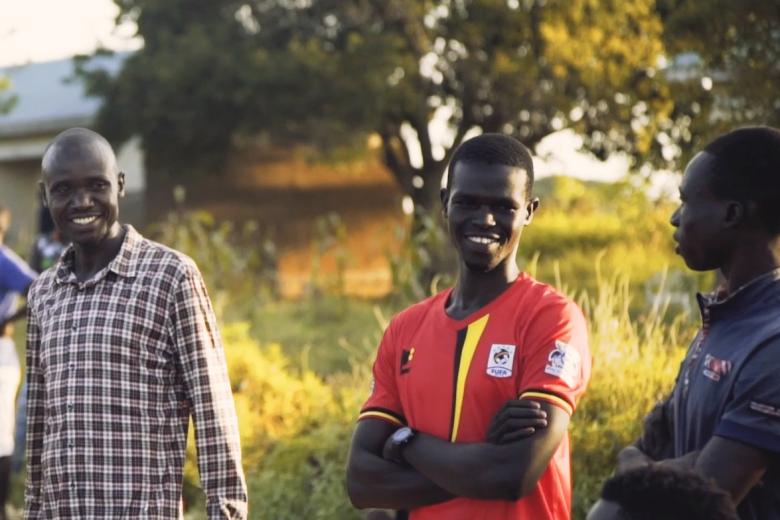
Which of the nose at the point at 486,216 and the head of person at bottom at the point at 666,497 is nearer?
the head of person at bottom at the point at 666,497

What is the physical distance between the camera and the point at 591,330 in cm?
821

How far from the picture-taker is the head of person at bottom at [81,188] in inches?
183

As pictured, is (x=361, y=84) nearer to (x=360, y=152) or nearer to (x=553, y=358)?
(x=360, y=152)

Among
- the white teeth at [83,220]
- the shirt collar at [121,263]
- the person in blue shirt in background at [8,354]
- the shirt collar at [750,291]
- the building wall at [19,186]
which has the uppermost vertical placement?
the building wall at [19,186]

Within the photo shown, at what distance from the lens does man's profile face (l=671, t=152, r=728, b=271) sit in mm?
3400

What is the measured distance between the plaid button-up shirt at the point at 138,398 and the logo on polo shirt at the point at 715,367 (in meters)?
1.78

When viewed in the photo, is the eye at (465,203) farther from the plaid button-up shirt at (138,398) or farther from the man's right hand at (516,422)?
the plaid button-up shirt at (138,398)

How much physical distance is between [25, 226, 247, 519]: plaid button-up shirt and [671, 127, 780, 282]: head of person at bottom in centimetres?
177

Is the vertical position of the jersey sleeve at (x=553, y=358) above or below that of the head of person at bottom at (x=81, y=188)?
below

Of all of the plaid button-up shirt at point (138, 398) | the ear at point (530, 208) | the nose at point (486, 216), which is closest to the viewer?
the nose at point (486, 216)

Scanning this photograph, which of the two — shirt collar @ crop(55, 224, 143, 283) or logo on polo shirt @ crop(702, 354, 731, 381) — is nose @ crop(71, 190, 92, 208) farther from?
logo on polo shirt @ crop(702, 354, 731, 381)

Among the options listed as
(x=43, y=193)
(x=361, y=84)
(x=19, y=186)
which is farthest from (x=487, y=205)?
(x=19, y=186)

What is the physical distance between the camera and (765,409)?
10.2 ft

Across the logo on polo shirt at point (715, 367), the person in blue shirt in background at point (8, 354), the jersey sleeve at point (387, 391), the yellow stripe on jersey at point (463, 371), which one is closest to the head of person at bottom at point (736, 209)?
the logo on polo shirt at point (715, 367)
